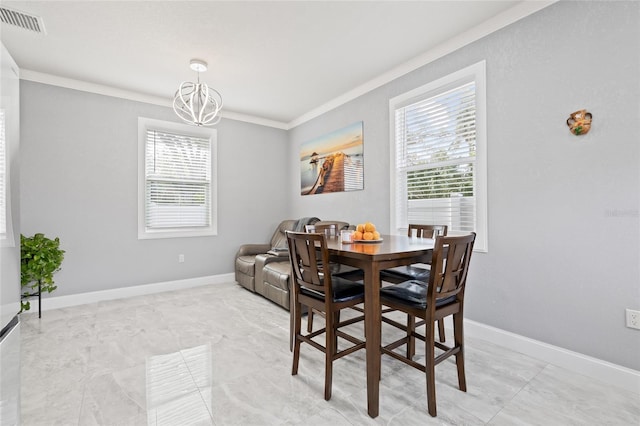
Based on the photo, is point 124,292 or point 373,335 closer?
point 373,335

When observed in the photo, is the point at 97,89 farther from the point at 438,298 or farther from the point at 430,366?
the point at 430,366

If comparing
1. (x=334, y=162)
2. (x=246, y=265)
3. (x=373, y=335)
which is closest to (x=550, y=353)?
(x=373, y=335)

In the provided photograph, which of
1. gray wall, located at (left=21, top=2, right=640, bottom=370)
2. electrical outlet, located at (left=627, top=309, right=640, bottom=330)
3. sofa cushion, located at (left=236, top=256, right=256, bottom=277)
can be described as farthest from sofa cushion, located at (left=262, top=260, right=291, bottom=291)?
electrical outlet, located at (left=627, top=309, right=640, bottom=330)

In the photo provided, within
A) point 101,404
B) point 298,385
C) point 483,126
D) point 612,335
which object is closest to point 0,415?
point 101,404

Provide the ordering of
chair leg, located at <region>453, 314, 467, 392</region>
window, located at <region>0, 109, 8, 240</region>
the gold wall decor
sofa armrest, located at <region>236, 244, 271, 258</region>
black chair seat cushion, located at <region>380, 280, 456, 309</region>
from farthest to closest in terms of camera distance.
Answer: sofa armrest, located at <region>236, 244, 271, 258</region> < the gold wall decor < chair leg, located at <region>453, 314, 467, 392</region> < black chair seat cushion, located at <region>380, 280, 456, 309</region> < window, located at <region>0, 109, 8, 240</region>

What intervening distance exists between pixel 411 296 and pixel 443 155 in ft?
5.64

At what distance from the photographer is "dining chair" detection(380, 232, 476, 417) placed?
1.62 meters

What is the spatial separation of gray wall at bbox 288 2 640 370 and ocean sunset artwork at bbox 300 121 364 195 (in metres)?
1.47

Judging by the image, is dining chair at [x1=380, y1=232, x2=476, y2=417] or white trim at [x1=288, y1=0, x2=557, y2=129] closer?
dining chair at [x1=380, y1=232, x2=476, y2=417]

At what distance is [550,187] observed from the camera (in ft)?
7.21

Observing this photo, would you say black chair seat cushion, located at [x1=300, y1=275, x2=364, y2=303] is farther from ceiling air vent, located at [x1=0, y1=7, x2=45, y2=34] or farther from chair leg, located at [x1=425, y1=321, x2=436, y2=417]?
ceiling air vent, located at [x1=0, y1=7, x2=45, y2=34]

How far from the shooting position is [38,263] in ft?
9.98

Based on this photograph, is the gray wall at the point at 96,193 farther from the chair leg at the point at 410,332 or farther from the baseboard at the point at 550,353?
the chair leg at the point at 410,332

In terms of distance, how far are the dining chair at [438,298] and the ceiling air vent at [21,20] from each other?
11.7ft
